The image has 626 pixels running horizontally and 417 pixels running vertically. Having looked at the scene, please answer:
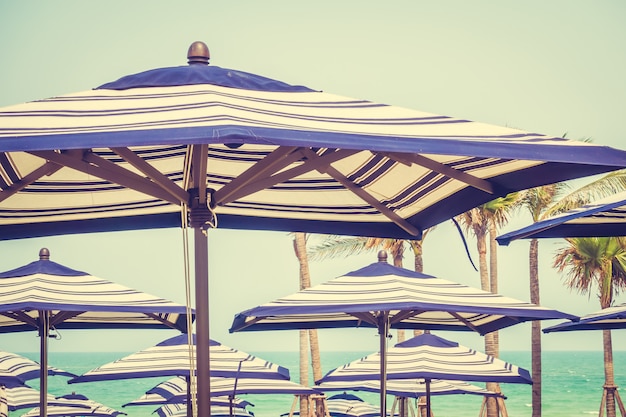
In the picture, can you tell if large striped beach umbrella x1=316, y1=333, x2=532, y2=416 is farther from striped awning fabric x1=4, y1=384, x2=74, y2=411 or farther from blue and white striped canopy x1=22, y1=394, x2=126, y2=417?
striped awning fabric x1=4, y1=384, x2=74, y2=411

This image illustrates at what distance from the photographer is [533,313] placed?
28.6 feet

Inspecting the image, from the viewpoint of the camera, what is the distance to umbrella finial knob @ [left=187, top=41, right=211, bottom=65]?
5.73 meters

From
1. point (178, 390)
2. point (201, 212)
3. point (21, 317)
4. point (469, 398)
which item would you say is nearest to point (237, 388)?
point (178, 390)

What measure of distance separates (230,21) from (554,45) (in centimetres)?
3224

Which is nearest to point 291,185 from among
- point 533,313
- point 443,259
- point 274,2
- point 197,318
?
point 197,318

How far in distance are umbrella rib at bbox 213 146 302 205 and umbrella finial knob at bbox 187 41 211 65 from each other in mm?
706

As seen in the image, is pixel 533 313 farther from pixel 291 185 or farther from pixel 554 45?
pixel 554 45

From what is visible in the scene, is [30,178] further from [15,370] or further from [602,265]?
[602,265]

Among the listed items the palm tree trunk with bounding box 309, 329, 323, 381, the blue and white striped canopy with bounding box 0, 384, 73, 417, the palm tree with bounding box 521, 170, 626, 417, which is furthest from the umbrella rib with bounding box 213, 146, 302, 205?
the palm tree trunk with bounding box 309, 329, 323, 381

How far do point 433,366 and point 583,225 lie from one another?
16.8 ft

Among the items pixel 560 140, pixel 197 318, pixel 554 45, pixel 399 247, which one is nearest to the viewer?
pixel 560 140

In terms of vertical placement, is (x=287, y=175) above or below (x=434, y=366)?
above

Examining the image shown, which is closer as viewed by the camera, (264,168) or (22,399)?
(264,168)

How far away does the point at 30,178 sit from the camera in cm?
594
